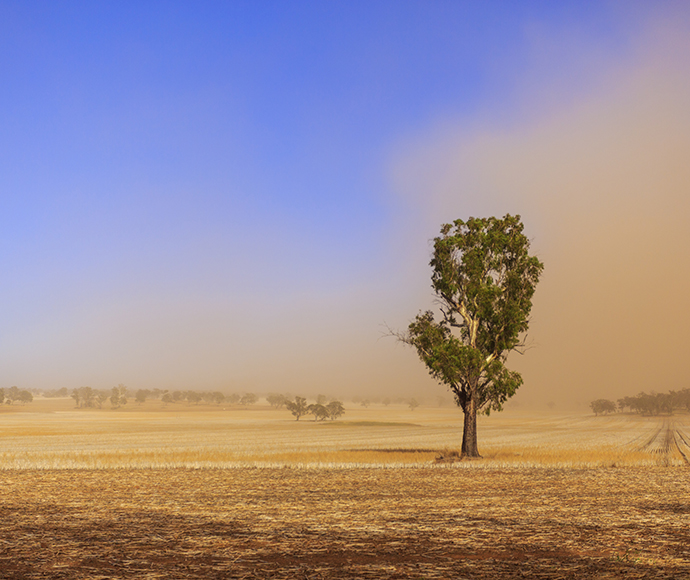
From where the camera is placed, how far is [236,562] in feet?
41.0

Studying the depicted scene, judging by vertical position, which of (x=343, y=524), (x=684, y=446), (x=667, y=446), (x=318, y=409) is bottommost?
(x=318, y=409)

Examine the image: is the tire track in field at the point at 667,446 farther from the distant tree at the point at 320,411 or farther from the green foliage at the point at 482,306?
the distant tree at the point at 320,411

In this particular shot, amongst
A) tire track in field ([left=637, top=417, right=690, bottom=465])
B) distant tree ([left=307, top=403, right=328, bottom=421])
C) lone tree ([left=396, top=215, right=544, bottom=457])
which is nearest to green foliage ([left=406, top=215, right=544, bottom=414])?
lone tree ([left=396, top=215, right=544, bottom=457])

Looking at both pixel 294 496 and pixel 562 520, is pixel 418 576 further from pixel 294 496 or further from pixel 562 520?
pixel 294 496

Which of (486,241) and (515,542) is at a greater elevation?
(486,241)

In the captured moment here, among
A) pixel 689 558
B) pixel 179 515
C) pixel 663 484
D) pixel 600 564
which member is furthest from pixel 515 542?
pixel 663 484

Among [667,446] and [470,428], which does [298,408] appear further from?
[470,428]

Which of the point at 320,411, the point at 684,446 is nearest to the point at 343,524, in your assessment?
the point at 684,446

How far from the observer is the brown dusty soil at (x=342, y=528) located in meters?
12.0

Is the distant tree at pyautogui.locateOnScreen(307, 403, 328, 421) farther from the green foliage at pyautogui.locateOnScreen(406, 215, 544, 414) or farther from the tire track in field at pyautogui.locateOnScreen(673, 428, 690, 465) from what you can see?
the green foliage at pyautogui.locateOnScreen(406, 215, 544, 414)

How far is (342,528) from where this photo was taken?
16.5 m

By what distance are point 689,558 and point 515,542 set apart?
3741 millimetres

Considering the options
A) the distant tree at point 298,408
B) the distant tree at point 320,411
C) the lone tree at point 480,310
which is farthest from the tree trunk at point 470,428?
the distant tree at point 298,408

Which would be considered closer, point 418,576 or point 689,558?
point 418,576
